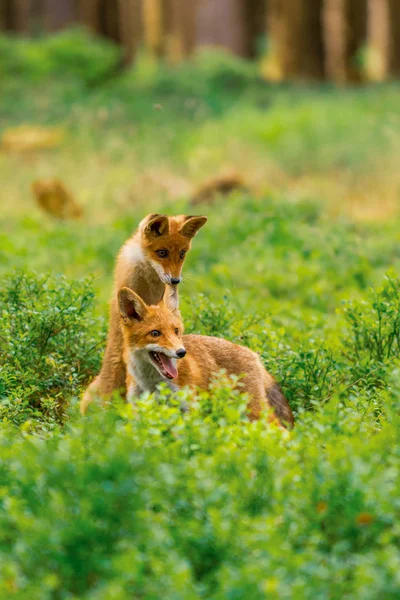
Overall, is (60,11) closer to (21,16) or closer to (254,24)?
(21,16)

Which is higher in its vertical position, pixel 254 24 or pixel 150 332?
pixel 150 332

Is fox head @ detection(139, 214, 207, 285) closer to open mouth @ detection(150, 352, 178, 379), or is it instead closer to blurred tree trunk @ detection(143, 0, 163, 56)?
open mouth @ detection(150, 352, 178, 379)

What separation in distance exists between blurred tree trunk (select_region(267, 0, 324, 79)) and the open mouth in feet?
74.7

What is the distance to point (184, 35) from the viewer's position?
1463 inches

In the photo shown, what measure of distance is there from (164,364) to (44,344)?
1.39m

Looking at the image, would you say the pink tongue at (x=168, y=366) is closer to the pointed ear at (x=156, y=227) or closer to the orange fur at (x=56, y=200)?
the pointed ear at (x=156, y=227)

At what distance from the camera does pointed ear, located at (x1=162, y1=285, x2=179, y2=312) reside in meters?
6.85

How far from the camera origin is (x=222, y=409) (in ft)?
18.2

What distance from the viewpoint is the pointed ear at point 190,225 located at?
23.5 feet

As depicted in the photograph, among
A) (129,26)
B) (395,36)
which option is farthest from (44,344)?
(129,26)

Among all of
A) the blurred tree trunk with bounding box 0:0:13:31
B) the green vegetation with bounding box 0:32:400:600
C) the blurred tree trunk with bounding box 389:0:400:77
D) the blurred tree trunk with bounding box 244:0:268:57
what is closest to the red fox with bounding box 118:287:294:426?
the green vegetation with bounding box 0:32:400:600

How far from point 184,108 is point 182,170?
6.46m

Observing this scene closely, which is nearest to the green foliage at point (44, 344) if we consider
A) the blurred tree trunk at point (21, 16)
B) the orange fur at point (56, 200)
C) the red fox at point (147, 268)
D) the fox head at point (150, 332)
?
the red fox at point (147, 268)

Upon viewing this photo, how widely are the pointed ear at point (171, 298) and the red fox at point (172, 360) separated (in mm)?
14
